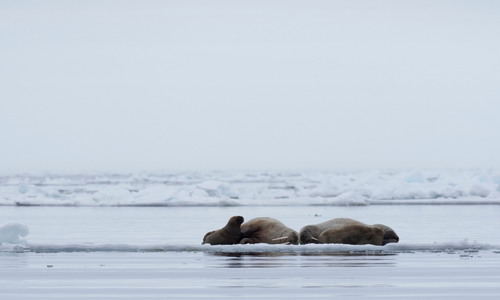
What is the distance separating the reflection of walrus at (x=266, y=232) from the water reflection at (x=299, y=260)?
0.78 metres

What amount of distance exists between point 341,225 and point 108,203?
42.0ft

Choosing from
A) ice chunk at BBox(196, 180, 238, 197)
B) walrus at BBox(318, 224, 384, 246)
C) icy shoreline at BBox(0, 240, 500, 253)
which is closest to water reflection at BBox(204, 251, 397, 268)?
icy shoreline at BBox(0, 240, 500, 253)

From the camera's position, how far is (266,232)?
825 centimetres

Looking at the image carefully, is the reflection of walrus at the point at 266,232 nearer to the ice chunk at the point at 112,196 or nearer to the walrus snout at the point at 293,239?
the walrus snout at the point at 293,239

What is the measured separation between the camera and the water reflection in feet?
20.2

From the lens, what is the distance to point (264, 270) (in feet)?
19.1

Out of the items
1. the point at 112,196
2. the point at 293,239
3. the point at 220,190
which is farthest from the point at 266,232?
the point at 220,190

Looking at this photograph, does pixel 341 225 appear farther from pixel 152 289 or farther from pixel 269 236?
pixel 152 289

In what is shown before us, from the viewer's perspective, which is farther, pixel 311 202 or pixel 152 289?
pixel 311 202

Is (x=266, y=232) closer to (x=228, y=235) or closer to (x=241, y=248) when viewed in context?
(x=228, y=235)

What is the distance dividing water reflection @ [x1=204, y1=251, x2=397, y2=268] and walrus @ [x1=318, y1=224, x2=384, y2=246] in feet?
2.11

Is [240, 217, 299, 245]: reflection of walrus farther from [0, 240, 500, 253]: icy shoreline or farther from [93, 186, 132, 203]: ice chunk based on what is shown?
[93, 186, 132, 203]: ice chunk

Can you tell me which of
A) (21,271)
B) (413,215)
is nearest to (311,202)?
(413,215)

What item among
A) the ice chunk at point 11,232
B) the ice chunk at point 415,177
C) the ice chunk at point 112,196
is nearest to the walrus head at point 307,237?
the ice chunk at point 11,232
